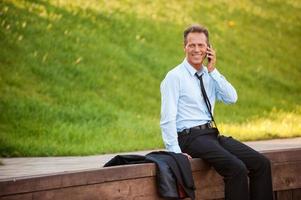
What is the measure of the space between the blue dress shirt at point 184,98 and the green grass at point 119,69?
399cm

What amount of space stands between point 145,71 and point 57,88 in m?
2.48

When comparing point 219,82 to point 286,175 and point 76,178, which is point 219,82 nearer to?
point 286,175

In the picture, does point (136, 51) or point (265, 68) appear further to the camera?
point (265, 68)

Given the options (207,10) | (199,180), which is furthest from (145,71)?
(199,180)

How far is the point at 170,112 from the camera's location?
677 centimetres

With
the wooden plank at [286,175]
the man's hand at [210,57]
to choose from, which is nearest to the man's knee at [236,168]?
the man's hand at [210,57]

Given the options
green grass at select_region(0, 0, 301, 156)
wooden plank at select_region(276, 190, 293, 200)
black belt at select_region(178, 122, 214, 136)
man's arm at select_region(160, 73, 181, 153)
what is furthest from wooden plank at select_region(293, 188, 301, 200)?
green grass at select_region(0, 0, 301, 156)

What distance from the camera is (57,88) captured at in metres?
13.6

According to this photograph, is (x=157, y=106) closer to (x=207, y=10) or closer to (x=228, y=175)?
(x=207, y=10)

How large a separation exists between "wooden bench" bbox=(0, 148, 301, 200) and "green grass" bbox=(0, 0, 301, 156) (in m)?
3.53

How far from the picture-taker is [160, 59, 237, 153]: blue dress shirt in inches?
267

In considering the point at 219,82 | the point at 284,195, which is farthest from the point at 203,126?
the point at 284,195

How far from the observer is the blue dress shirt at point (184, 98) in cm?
677

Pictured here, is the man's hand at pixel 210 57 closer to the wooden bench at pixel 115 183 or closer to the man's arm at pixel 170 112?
the man's arm at pixel 170 112
